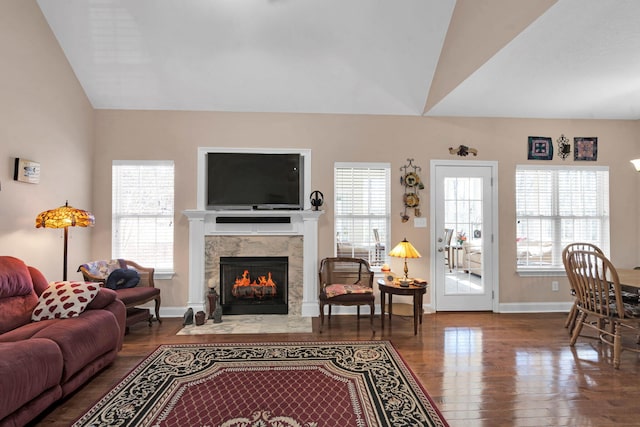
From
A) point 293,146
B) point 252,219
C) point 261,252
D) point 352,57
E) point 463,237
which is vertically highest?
point 352,57

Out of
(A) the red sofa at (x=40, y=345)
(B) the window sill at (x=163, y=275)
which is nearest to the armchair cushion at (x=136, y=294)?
(B) the window sill at (x=163, y=275)

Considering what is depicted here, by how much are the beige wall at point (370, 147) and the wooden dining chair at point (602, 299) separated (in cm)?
124

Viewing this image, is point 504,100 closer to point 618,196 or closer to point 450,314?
point 618,196

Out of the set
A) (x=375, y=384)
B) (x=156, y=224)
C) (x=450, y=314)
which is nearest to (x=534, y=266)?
(x=450, y=314)

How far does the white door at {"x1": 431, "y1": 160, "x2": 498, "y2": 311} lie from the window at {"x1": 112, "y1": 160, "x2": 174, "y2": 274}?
3.61 meters

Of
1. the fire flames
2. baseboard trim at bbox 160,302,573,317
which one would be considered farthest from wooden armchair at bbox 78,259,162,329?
baseboard trim at bbox 160,302,573,317

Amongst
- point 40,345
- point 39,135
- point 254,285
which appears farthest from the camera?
point 254,285

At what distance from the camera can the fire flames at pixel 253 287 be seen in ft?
14.0

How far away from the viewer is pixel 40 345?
2.01 meters

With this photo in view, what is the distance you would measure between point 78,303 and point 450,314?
4168mm

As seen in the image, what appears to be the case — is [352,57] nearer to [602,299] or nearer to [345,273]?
[345,273]

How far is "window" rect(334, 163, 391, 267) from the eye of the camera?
14.4 feet

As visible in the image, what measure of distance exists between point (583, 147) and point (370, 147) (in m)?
3.03

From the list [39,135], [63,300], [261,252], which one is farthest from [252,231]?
[39,135]
